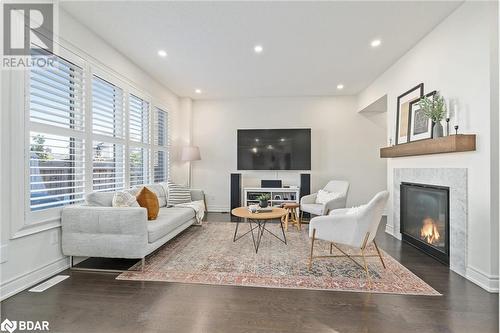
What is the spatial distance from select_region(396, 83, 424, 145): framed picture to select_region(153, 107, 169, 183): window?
4.42 m

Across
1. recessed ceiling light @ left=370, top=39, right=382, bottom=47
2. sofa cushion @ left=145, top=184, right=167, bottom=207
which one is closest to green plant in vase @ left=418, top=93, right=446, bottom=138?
recessed ceiling light @ left=370, top=39, right=382, bottom=47

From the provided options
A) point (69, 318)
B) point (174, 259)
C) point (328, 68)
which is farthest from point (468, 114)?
point (69, 318)

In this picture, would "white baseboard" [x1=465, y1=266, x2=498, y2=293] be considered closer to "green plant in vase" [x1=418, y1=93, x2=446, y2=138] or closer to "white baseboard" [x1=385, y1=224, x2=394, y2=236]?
"green plant in vase" [x1=418, y1=93, x2=446, y2=138]

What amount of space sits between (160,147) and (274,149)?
2.58m

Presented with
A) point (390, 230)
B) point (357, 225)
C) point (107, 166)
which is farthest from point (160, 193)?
point (390, 230)

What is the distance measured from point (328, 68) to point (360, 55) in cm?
60

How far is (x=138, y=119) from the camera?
4.36 m

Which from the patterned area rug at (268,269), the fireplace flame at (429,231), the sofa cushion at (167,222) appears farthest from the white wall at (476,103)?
the sofa cushion at (167,222)

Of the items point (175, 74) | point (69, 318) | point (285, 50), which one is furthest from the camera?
point (175, 74)

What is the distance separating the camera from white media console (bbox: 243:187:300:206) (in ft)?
18.5

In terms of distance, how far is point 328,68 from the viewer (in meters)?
4.21

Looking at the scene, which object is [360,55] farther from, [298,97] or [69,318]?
[69,318]

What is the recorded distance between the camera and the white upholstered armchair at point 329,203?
430 cm

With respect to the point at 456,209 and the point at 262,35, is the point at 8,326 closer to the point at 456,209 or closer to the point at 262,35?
the point at 262,35
